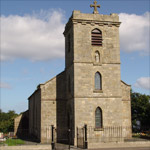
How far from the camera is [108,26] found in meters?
27.0

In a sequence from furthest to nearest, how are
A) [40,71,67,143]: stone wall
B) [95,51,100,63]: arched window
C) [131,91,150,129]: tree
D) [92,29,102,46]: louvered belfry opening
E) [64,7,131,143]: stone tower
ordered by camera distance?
[131,91,150,129]: tree < [40,71,67,143]: stone wall < [92,29,102,46]: louvered belfry opening < [95,51,100,63]: arched window < [64,7,131,143]: stone tower

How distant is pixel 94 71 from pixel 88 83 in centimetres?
142

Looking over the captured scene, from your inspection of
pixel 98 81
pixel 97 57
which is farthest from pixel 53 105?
pixel 97 57

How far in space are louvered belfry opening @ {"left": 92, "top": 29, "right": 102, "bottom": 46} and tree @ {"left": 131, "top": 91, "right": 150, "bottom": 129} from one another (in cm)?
2428

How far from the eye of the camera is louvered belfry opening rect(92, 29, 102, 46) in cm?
2662

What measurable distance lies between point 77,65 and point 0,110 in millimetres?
51980

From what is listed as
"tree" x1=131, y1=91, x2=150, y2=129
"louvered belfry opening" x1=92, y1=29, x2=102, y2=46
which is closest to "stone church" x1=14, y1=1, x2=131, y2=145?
"louvered belfry opening" x1=92, y1=29, x2=102, y2=46

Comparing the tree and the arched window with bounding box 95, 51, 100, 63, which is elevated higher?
the arched window with bounding box 95, 51, 100, 63

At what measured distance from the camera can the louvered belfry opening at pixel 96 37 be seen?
2662cm

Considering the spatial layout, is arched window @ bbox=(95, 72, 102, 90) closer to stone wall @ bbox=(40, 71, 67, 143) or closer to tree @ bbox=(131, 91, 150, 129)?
stone wall @ bbox=(40, 71, 67, 143)

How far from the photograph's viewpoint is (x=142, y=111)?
159ft

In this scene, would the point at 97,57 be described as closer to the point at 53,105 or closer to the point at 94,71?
the point at 94,71

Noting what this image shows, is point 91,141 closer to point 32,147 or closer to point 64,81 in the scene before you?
point 32,147

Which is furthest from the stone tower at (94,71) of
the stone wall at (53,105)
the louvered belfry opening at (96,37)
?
the stone wall at (53,105)
